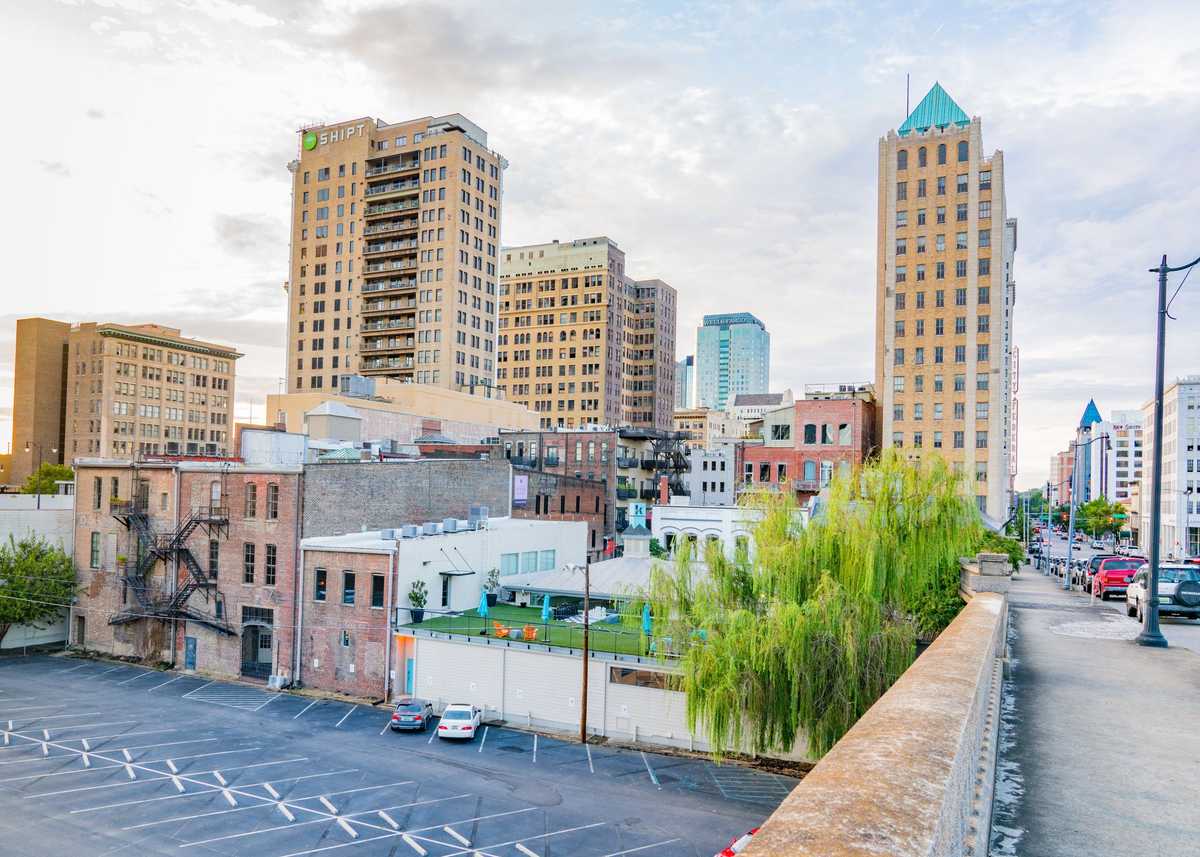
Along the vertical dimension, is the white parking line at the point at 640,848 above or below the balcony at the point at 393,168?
below

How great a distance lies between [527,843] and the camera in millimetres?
23906

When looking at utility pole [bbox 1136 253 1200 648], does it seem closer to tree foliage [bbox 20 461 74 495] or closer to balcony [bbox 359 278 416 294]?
balcony [bbox 359 278 416 294]

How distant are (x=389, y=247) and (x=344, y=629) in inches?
3122

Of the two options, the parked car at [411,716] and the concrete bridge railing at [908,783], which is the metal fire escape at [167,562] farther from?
the concrete bridge railing at [908,783]

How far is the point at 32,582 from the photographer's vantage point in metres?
53.1

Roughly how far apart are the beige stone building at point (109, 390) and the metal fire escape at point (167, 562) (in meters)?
85.6

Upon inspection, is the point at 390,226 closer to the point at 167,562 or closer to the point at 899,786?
the point at 167,562

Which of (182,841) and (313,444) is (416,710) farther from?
(313,444)

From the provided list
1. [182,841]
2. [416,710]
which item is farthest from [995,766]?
[416,710]

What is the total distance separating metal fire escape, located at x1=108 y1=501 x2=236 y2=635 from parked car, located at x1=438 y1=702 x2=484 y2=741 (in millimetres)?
19425

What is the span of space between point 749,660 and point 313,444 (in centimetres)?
4411

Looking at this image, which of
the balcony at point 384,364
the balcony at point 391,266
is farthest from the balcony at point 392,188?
the balcony at point 384,364

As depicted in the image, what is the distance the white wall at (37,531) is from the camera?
55.1 meters

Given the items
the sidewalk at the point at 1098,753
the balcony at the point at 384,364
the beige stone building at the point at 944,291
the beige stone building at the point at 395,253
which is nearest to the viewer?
the sidewalk at the point at 1098,753
